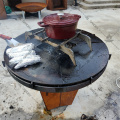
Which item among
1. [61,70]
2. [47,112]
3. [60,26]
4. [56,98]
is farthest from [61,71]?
[47,112]

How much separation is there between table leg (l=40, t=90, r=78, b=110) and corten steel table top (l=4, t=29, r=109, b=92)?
2.03ft

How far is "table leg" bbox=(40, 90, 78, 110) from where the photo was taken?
1.90 metres

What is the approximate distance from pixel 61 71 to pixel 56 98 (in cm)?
84

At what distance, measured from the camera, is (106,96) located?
257 centimetres

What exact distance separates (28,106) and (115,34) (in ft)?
14.8

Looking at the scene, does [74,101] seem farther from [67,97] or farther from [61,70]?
[61,70]

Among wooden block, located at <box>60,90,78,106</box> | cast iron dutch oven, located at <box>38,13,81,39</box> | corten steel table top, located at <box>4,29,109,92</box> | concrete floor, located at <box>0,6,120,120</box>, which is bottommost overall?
concrete floor, located at <box>0,6,120,120</box>

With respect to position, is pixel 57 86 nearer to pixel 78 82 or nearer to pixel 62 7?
pixel 78 82

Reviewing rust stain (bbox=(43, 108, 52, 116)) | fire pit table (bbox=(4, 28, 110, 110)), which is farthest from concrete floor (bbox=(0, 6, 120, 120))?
fire pit table (bbox=(4, 28, 110, 110))

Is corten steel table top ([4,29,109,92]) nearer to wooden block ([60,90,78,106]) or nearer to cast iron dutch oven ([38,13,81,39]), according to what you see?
cast iron dutch oven ([38,13,81,39])

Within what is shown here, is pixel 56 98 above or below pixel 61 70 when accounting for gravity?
below

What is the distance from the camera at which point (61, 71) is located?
1.33 metres

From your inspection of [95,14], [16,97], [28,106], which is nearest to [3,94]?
[16,97]

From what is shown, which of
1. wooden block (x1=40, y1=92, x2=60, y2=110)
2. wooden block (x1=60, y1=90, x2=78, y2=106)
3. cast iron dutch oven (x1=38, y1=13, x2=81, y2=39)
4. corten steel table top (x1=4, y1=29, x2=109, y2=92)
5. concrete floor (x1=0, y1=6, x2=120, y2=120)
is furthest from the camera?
concrete floor (x1=0, y1=6, x2=120, y2=120)
